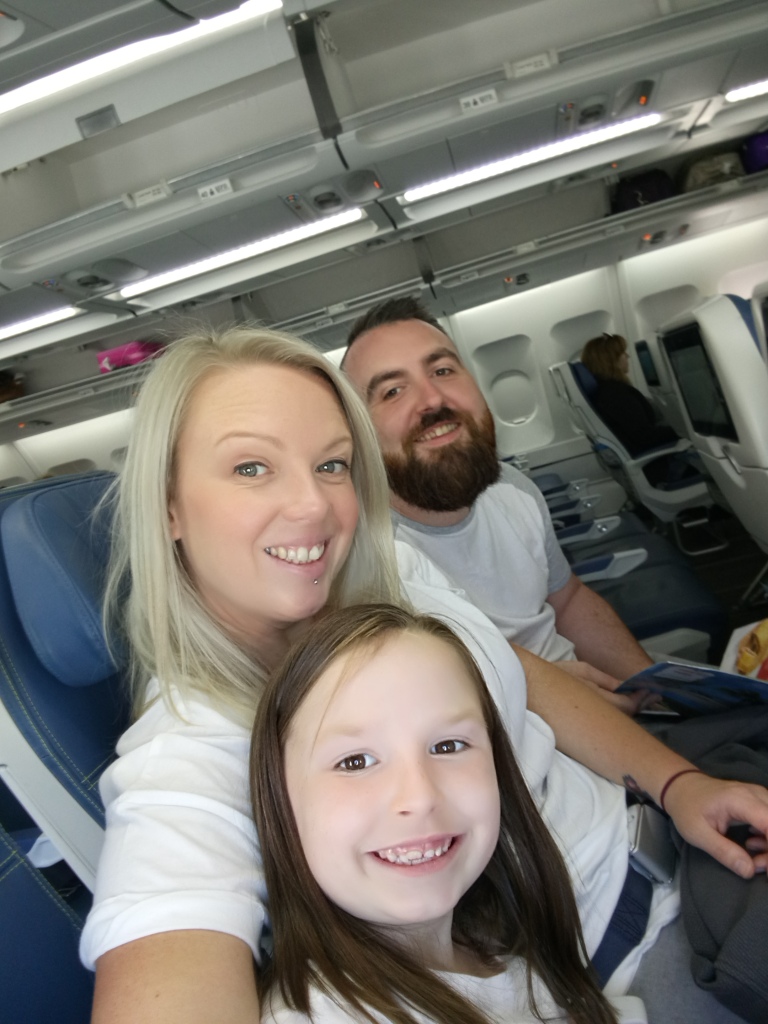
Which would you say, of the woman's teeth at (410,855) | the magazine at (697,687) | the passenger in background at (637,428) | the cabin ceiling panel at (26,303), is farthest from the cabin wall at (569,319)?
the woman's teeth at (410,855)

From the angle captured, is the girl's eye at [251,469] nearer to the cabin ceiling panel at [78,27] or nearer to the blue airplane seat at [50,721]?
the blue airplane seat at [50,721]

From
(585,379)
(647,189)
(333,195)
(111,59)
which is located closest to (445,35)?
(333,195)

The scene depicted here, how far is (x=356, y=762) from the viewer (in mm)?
883

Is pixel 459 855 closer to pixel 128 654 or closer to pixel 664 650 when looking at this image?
pixel 128 654

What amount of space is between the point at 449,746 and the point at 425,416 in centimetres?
126

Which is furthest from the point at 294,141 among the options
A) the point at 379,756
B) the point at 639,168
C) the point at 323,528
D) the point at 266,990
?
the point at 639,168

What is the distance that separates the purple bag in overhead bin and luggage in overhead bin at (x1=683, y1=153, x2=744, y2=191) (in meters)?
0.06

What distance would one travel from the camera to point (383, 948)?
86 cm

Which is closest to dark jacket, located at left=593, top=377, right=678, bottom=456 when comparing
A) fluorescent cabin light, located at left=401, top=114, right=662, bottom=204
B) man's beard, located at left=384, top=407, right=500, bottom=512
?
fluorescent cabin light, located at left=401, top=114, right=662, bottom=204

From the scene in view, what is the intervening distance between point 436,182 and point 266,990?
13.5 ft

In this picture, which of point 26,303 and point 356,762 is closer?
point 356,762

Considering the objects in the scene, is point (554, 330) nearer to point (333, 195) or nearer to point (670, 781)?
point (333, 195)

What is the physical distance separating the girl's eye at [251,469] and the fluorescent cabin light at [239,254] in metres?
3.54

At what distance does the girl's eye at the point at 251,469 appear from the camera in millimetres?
1105
